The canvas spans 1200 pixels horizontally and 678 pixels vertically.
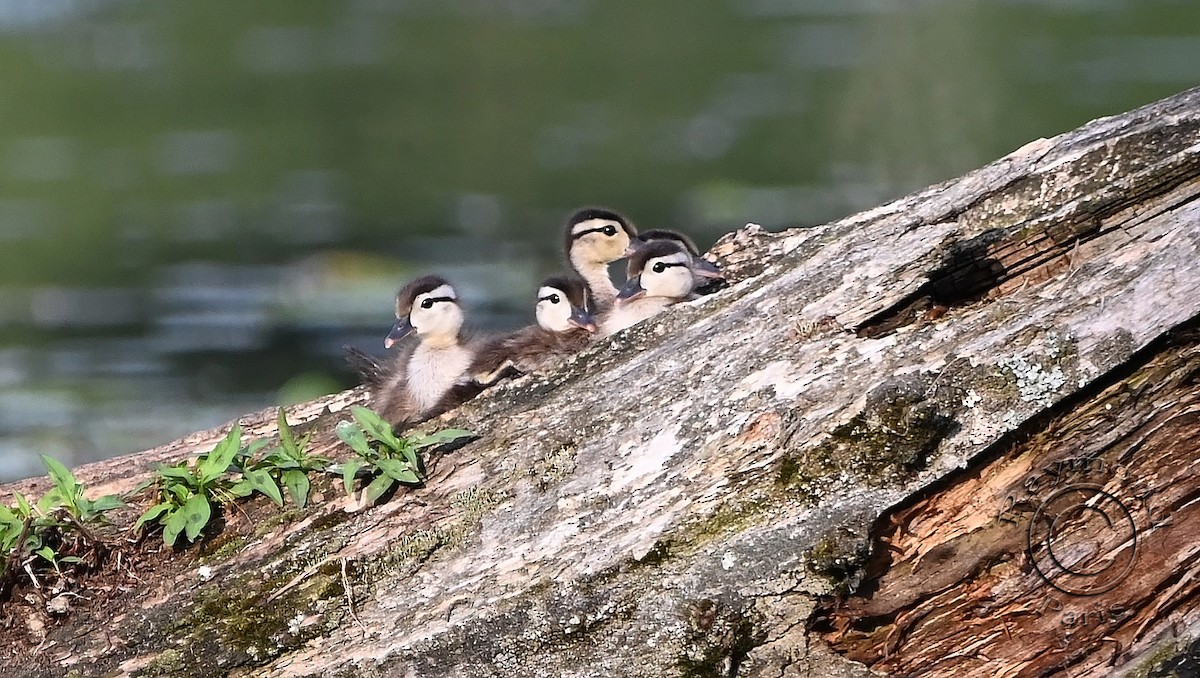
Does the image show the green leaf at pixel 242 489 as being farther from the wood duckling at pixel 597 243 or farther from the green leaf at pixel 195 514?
the wood duckling at pixel 597 243

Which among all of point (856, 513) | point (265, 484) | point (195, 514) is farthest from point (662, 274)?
point (195, 514)

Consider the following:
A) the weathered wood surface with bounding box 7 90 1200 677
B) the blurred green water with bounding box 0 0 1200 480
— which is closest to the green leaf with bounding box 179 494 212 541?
the weathered wood surface with bounding box 7 90 1200 677

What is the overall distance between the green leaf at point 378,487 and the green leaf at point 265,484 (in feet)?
0.98

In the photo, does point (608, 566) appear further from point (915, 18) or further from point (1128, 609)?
point (915, 18)

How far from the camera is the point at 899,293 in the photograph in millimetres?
4477

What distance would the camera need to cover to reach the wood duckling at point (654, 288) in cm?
579

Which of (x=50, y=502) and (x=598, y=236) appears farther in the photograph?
(x=598, y=236)

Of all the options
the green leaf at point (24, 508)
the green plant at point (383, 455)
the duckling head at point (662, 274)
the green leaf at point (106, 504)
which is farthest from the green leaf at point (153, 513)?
the duckling head at point (662, 274)

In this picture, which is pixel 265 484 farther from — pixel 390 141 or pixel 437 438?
pixel 390 141

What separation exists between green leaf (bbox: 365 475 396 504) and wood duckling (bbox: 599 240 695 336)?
4.54 feet

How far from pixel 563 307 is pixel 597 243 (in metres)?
1.32

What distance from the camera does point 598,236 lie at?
704cm

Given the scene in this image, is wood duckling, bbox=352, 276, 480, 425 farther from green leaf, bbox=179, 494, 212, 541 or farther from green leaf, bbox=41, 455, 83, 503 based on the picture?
green leaf, bbox=41, 455, 83, 503

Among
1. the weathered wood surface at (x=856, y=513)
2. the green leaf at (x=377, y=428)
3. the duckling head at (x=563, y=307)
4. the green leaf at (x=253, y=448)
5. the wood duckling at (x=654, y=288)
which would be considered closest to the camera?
the weathered wood surface at (x=856, y=513)
